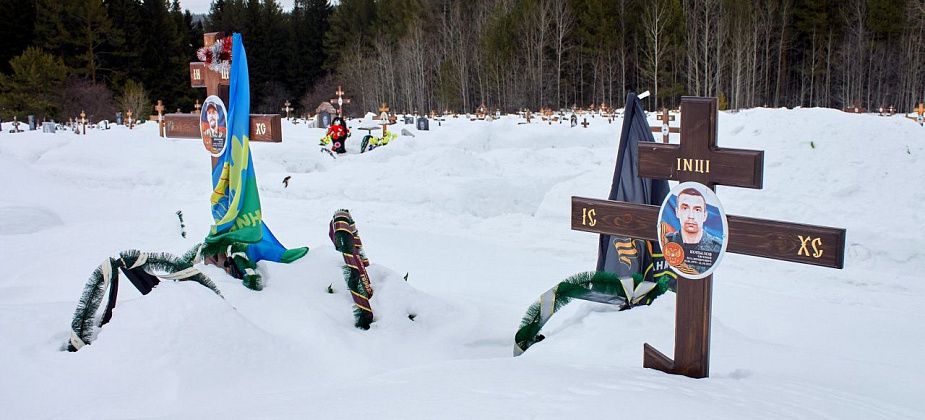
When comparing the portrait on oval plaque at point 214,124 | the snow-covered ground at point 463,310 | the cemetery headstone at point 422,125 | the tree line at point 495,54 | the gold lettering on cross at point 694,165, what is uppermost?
the tree line at point 495,54

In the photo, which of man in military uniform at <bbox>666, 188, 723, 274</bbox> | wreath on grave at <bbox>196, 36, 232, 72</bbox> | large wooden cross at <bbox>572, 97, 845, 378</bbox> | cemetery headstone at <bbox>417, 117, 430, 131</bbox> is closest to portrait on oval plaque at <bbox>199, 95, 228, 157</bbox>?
wreath on grave at <bbox>196, 36, 232, 72</bbox>

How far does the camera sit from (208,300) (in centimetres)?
705

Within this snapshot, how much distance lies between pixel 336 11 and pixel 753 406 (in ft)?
214

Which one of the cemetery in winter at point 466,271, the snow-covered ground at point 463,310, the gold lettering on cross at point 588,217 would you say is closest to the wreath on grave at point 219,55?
the cemetery in winter at point 466,271

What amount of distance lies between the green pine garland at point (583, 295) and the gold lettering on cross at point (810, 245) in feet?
6.42

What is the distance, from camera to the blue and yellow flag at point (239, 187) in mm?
9531

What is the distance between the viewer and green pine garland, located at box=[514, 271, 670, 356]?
727cm

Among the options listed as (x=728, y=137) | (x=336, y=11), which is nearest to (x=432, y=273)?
(x=728, y=137)

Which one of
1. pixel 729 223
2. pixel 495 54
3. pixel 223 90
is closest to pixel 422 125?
pixel 495 54

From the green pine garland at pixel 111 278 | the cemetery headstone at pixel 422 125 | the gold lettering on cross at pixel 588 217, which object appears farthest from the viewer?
the cemetery headstone at pixel 422 125

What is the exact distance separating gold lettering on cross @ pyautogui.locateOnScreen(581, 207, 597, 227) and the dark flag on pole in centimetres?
184

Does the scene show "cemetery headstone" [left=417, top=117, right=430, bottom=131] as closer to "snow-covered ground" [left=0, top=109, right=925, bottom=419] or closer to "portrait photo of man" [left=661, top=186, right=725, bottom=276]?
"snow-covered ground" [left=0, top=109, right=925, bottom=419]

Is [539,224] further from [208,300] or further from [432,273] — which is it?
[208,300]

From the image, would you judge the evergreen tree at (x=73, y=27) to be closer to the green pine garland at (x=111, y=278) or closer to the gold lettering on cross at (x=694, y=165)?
the green pine garland at (x=111, y=278)
